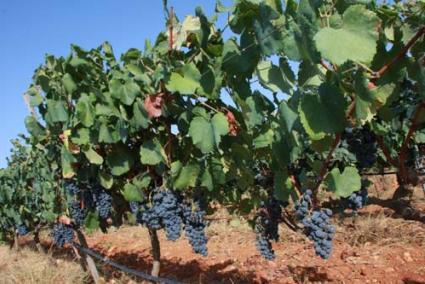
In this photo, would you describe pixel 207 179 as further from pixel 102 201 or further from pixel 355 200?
pixel 102 201

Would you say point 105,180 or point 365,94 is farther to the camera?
point 105,180

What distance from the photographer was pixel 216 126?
2.53 m

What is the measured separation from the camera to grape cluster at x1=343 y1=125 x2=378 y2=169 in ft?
7.91

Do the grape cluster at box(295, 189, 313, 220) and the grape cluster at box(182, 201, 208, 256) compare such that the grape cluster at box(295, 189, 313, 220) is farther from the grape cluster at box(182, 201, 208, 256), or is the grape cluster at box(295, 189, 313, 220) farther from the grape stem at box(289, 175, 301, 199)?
the grape cluster at box(182, 201, 208, 256)

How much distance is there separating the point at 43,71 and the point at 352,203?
94.5 inches

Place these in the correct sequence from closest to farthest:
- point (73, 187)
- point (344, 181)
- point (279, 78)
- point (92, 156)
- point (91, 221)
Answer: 1. point (279, 78)
2. point (344, 181)
3. point (92, 156)
4. point (91, 221)
5. point (73, 187)

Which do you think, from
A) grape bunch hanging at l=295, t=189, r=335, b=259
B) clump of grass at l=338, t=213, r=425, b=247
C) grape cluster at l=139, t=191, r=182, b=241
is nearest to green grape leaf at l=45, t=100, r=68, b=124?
grape cluster at l=139, t=191, r=182, b=241

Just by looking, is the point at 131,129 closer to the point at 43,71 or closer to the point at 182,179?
the point at 182,179

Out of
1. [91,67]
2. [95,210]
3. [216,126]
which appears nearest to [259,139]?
[216,126]

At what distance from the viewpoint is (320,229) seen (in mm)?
2469

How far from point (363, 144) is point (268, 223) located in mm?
1003

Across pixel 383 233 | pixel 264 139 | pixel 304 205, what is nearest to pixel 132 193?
pixel 264 139

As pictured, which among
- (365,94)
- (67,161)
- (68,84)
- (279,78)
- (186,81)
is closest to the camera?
(365,94)

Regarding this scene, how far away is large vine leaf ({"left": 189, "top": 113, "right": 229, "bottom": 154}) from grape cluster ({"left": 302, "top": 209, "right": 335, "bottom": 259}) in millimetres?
606
